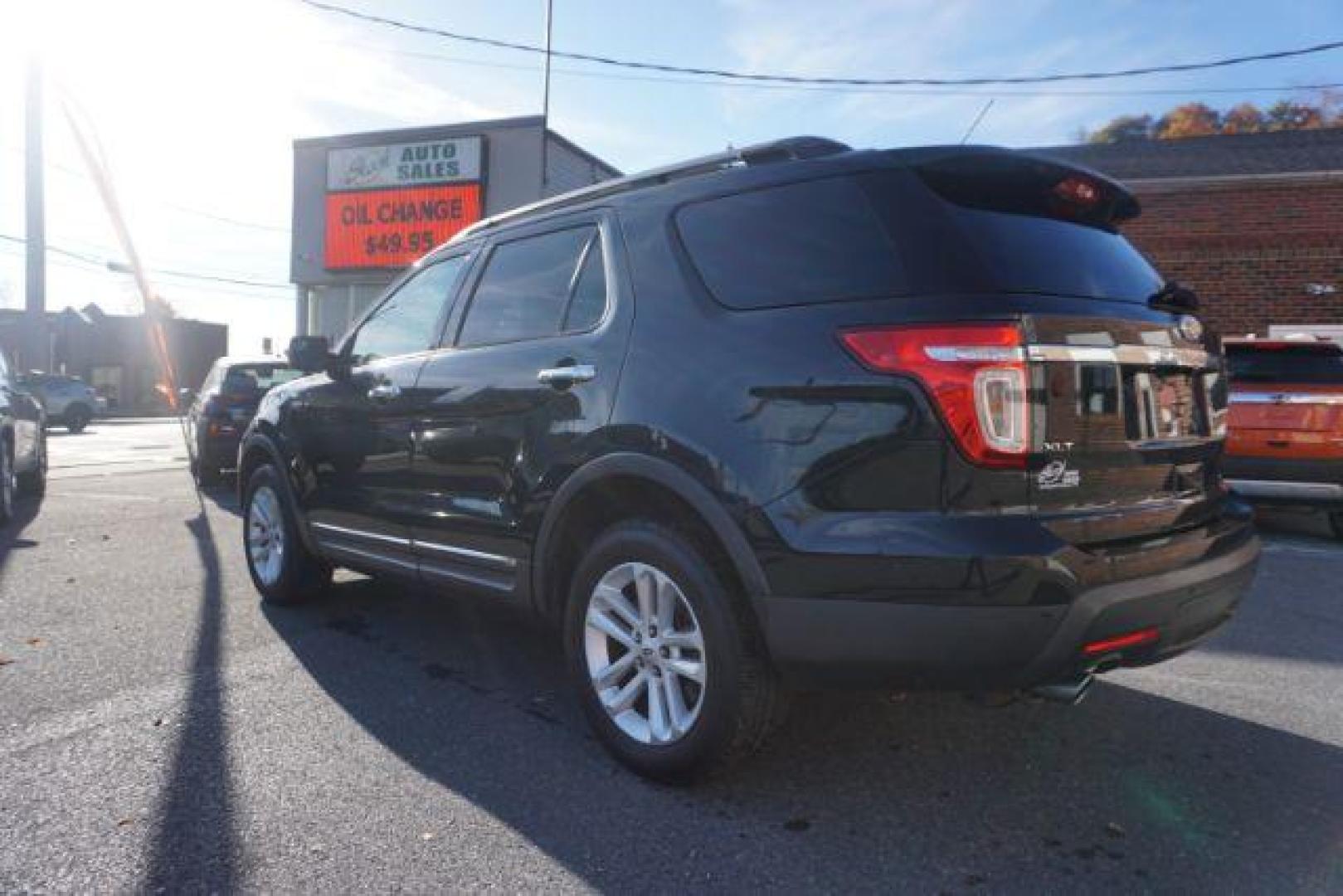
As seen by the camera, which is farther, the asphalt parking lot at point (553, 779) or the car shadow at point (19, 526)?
the car shadow at point (19, 526)

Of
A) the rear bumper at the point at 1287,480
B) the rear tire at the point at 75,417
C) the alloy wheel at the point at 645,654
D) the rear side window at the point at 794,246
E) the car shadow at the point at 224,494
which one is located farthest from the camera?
the rear tire at the point at 75,417

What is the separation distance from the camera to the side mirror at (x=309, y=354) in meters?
4.60

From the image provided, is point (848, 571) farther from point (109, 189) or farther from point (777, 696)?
point (109, 189)

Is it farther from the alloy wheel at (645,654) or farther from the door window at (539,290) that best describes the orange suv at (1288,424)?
the alloy wheel at (645,654)

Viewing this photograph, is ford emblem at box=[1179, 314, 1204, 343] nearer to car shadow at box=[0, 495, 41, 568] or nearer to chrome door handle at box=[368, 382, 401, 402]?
chrome door handle at box=[368, 382, 401, 402]

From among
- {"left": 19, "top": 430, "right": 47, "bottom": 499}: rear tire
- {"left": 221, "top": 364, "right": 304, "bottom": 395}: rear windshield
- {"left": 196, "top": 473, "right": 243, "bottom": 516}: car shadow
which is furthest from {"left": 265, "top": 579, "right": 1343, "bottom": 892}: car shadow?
{"left": 221, "top": 364, "right": 304, "bottom": 395}: rear windshield

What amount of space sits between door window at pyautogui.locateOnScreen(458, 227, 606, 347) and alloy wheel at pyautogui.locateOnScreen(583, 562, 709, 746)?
0.92m

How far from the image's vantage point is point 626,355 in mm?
2928

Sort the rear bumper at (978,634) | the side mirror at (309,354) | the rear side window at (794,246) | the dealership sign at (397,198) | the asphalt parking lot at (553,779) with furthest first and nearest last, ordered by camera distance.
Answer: the dealership sign at (397,198) < the side mirror at (309,354) < the rear side window at (794,246) < the asphalt parking lot at (553,779) < the rear bumper at (978,634)

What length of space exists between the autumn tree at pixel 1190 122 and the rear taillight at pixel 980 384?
32942 mm

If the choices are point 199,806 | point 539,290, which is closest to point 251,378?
point 539,290

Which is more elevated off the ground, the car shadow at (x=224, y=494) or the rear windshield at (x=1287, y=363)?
the rear windshield at (x=1287, y=363)

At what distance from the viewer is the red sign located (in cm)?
2069

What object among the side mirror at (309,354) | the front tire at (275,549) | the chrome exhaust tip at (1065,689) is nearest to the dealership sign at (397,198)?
the front tire at (275,549)
